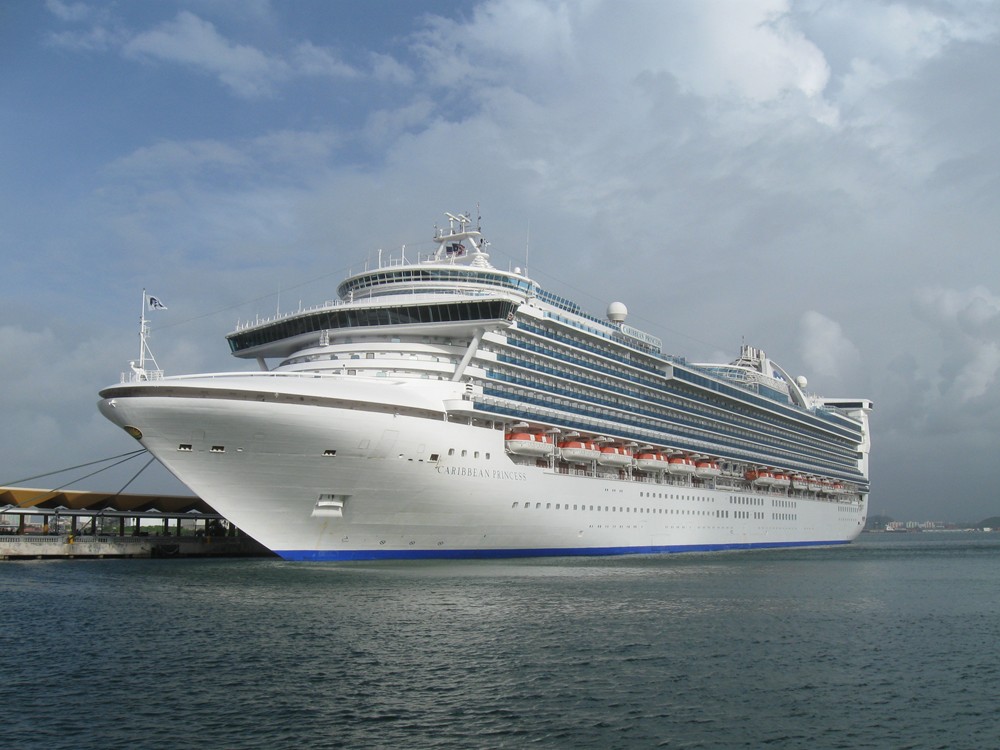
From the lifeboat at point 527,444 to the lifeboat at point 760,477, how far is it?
3083 centimetres

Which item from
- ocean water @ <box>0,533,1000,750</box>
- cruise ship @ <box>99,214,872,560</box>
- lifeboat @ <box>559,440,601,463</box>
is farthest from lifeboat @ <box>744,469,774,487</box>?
ocean water @ <box>0,533,1000,750</box>

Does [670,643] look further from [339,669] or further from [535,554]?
[535,554]

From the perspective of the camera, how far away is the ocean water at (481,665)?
14.3 metres

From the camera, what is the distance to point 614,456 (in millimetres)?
48344

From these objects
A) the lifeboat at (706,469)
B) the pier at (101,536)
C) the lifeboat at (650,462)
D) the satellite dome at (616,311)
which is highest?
the satellite dome at (616,311)

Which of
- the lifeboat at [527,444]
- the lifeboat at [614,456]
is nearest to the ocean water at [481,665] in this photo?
the lifeboat at [527,444]

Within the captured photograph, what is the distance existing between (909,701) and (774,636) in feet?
21.6

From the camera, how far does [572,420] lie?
149ft

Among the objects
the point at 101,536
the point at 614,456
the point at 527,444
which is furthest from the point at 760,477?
the point at 101,536

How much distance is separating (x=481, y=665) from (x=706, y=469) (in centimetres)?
4300

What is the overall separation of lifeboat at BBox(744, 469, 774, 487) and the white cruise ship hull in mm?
28218

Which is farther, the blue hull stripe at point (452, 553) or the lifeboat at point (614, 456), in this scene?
the lifeboat at point (614, 456)

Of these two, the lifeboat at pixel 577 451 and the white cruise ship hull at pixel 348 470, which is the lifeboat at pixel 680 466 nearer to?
the lifeboat at pixel 577 451

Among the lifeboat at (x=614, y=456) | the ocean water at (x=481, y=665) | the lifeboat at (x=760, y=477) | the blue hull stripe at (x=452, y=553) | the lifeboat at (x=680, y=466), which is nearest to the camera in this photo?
the ocean water at (x=481, y=665)
